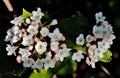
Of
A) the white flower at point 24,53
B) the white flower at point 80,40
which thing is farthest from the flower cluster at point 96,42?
the white flower at point 24,53

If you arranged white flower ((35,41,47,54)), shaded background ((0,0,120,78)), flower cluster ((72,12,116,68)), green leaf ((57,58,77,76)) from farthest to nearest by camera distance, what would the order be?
green leaf ((57,58,77,76)), shaded background ((0,0,120,78)), flower cluster ((72,12,116,68)), white flower ((35,41,47,54))

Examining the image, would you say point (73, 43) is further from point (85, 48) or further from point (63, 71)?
point (63, 71)

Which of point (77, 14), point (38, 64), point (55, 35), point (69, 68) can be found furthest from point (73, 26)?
point (69, 68)

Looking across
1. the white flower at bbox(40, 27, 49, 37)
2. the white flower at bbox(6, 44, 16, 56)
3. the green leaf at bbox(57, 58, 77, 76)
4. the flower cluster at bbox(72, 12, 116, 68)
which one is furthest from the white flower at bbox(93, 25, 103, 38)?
the green leaf at bbox(57, 58, 77, 76)

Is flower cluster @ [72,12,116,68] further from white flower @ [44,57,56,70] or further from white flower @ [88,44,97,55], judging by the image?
white flower @ [44,57,56,70]

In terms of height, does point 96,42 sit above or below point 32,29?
below

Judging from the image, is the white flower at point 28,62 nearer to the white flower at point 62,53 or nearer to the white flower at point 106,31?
the white flower at point 62,53

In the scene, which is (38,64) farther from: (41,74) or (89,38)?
(89,38)

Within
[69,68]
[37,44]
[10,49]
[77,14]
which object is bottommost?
[37,44]
